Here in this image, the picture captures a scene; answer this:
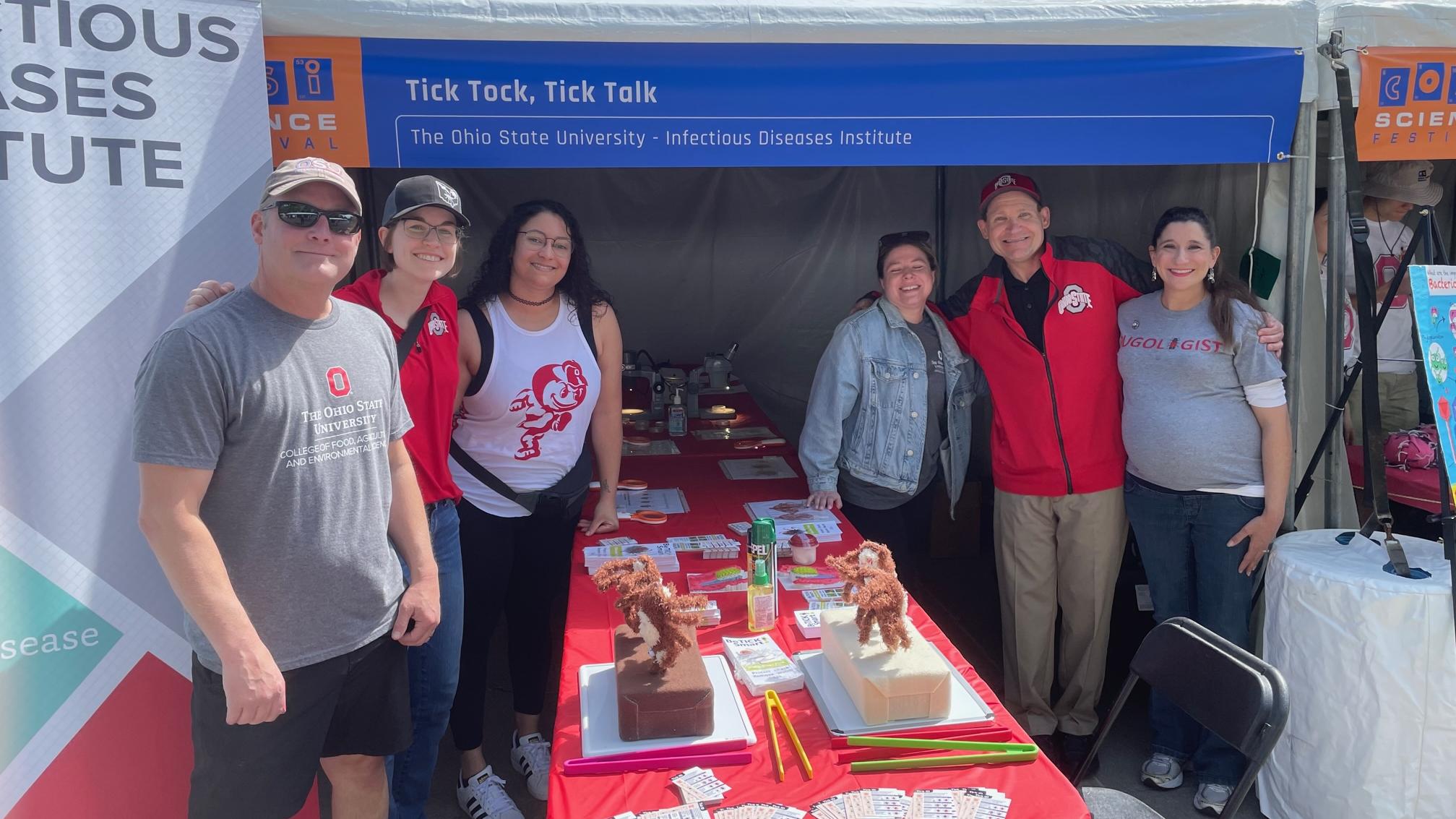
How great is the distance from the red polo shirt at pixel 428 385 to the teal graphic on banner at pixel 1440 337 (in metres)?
2.45

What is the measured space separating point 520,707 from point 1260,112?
8.98 feet

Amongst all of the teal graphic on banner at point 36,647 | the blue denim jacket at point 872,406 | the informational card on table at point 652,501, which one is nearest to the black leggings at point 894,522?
the blue denim jacket at point 872,406

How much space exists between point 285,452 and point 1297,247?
2.70 meters

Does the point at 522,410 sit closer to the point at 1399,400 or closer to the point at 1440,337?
the point at 1440,337

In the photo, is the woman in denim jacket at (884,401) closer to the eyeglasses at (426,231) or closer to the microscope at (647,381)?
the eyeglasses at (426,231)

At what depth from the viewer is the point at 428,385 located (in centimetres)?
204

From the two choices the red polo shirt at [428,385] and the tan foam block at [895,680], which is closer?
the tan foam block at [895,680]

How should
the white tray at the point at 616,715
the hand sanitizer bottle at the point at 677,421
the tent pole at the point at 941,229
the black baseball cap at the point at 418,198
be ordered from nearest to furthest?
the white tray at the point at 616,715 < the black baseball cap at the point at 418,198 < the hand sanitizer bottle at the point at 677,421 < the tent pole at the point at 941,229

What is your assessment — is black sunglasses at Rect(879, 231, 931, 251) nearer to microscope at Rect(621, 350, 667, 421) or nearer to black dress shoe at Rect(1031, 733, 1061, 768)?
black dress shoe at Rect(1031, 733, 1061, 768)

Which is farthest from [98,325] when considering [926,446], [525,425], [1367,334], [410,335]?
[1367,334]

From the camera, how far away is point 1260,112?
99.1 inches

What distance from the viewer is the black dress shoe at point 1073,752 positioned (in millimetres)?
2689

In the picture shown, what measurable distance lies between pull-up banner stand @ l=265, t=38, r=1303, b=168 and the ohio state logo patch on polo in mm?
363

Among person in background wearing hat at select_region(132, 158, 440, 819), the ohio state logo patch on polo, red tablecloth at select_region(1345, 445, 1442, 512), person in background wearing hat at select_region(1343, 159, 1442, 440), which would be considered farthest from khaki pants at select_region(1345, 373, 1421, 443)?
person in background wearing hat at select_region(132, 158, 440, 819)
